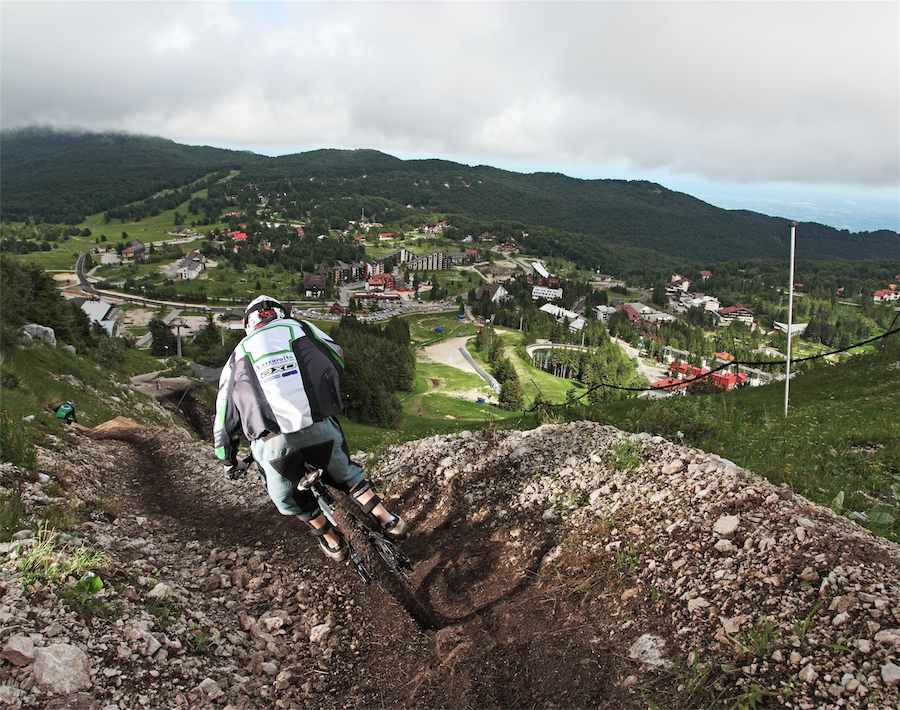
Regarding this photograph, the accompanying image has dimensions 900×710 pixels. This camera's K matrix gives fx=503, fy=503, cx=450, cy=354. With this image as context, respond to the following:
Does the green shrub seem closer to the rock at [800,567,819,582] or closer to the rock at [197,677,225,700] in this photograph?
the rock at [197,677,225,700]

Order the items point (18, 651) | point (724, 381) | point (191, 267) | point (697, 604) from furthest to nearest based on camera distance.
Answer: point (191, 267) < point (724, 381) < point (697, 604) < point (18, 651)

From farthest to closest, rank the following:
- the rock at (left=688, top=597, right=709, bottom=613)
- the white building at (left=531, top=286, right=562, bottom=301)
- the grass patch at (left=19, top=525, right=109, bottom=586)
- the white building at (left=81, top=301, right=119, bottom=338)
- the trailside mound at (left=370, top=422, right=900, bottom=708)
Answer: the white building at (left=531, top=286, right=562, bottom=301), the white building at (left=81, top=301, right=119, bottom=338), the grass patch at (left=19, top=525, right=109, bottom=586), the rock at (left=688, top=597, right=709, bottom=613), the trailside mound at (left=370, top=422, right=900, bottom=708)

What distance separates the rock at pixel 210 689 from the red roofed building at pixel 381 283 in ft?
584

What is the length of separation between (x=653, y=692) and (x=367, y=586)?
3529 millimetres

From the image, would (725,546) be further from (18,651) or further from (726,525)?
(18,651)

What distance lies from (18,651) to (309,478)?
2.60 m

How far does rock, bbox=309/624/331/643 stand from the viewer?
5543 millimetres

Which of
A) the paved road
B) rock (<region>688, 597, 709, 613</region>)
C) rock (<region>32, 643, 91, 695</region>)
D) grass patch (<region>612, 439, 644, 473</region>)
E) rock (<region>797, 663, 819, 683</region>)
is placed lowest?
the paved road

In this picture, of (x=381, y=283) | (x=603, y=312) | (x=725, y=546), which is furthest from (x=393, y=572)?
(x=381, y=283)

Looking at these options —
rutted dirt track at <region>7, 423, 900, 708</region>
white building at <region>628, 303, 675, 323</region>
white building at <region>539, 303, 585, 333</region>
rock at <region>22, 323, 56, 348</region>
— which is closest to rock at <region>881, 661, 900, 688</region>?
rutted dirt track at <region>7, 423, 900, 708</region>

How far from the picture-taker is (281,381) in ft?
17.0

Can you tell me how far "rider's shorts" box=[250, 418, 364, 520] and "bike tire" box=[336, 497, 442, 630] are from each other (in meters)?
0.93

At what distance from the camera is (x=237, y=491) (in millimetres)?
9781

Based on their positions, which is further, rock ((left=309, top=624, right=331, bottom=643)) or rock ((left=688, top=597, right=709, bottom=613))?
rock ((left=309, top=624, right=331, bottom=643))
